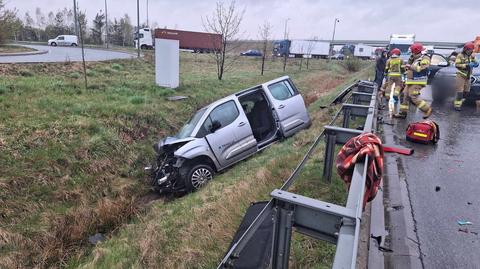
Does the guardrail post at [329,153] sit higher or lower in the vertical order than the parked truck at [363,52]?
lower

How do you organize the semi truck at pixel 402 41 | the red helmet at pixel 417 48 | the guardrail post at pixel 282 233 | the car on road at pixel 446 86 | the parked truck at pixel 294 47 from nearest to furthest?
the guardrail post at pixel 282 233 → the red helmet at pixel 417 48 → the car on road at pixel 446 86 → the semi truck at pixel 402 41 → the parked truck at pixel 294 47

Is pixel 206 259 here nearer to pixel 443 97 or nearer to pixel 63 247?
pixel 63 247

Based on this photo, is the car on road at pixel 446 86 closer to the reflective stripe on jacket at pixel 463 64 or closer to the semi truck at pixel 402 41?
the reflective stripe on jacket at pixel 463 64

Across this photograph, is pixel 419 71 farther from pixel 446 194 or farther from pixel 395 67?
pixel 446 194

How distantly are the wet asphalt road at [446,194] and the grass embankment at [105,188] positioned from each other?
99 centimetres

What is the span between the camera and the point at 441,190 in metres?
4.62

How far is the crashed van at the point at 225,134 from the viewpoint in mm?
6844

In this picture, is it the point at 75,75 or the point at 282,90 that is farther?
the point at 75,75

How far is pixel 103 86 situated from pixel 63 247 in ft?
27.6

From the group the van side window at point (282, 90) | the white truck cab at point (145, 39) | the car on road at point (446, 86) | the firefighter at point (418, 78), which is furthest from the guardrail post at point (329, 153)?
the white truck cab at point (145, 39)

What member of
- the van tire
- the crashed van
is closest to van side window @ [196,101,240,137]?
the crashed van

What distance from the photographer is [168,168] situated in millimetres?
6852

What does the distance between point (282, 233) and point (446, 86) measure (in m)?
13.2

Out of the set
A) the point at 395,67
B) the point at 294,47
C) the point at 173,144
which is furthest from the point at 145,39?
the point at 173,144
